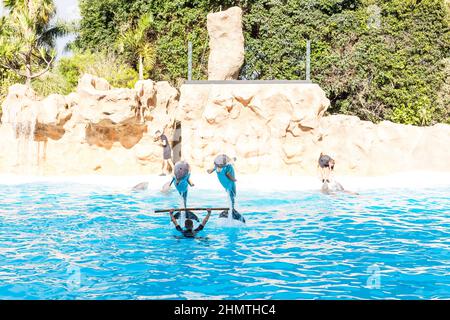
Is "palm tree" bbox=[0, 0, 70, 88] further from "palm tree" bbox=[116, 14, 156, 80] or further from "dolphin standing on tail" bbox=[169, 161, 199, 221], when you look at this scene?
"dolphin standing on tail" bbox=[169, 161, 199, 221]

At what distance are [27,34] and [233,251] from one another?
24.4 metres

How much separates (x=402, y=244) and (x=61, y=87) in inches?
A: 870

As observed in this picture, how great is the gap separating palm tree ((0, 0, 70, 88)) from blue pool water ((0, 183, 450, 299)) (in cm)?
1672

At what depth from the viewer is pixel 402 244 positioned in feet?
30.7

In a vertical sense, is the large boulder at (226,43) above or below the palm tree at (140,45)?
below

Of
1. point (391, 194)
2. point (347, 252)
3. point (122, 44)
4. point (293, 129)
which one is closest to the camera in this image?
point (347, 252)

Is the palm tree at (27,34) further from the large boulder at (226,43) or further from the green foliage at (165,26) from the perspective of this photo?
the large boulder at (226,43)

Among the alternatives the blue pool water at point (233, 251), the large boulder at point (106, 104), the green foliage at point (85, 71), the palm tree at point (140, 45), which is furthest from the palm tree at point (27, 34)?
the blue pool water at point (233, 251)

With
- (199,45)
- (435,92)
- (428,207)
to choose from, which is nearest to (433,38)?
(435,92)

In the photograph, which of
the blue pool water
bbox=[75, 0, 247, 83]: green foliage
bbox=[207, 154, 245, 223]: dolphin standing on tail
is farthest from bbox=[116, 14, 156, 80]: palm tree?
bbox=[207, 154, 245, 223]: dolphin standing on tail

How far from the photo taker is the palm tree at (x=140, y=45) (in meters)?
28.2

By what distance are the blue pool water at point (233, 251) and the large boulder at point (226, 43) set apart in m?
8.34

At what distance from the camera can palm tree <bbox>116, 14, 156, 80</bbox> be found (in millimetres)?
28203
